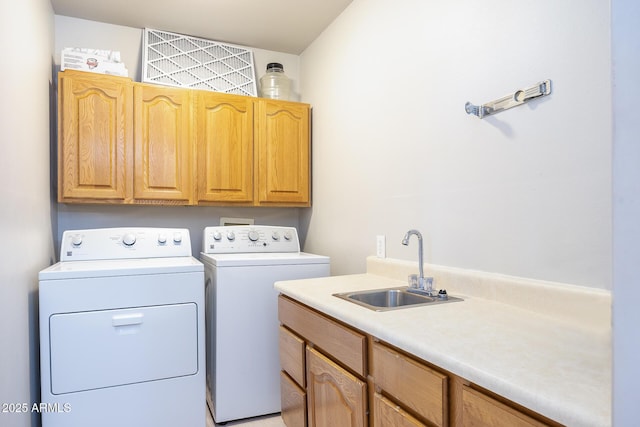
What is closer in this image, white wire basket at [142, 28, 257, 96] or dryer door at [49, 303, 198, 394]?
dryer door at [49, 303, 198, 394]

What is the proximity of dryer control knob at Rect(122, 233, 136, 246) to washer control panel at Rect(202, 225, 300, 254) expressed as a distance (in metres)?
0.43

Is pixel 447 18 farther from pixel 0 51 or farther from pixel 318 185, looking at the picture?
pixel 0 51

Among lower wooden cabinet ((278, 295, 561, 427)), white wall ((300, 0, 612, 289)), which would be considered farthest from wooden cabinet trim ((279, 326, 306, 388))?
white wall ((300, 0, 612, 289))

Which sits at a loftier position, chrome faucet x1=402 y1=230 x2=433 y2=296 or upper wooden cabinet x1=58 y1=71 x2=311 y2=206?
upper wooden cabinet x1=58 y1=71 x2=311 y2=206

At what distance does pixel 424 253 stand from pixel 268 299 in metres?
0.96

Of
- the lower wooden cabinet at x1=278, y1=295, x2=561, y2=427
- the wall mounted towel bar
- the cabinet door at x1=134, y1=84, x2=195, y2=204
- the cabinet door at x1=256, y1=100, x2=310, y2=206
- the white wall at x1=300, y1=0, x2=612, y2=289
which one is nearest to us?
the lower wooden cabinet at x1=278, y1=295, x2=561, y2=427

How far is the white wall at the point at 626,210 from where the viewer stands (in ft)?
1.41

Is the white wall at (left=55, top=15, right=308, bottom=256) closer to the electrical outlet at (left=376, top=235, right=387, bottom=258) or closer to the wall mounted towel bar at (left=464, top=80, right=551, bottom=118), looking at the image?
the electrical outlet at (left=376, top=235, right=387, bottom=258)

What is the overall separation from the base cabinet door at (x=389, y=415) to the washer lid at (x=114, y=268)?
1254 millimetres

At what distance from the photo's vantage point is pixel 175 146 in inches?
96.6

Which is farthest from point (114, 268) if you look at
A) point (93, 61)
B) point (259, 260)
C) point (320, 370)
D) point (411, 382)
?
point (411, 382)

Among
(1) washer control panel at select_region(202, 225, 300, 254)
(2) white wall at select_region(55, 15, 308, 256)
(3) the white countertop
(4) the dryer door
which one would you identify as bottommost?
(4) the dryer door

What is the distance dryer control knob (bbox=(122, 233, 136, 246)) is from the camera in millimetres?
2295

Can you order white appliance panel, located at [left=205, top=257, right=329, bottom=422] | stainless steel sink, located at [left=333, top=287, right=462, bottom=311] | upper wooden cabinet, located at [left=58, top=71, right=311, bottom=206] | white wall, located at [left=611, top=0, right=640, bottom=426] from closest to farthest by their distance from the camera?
1. white wall, located at [left=611, top=0, right=640, bottom=426]
2. stainless steel sink, located at [left=333, top=287, right=462, bottom=311]
3. white appliance panel, located at [left=205, top=257, right=329, bottom=422]
4. upper wooden cabinet, located at [left=58, top=71, right=311, bottom=206]
